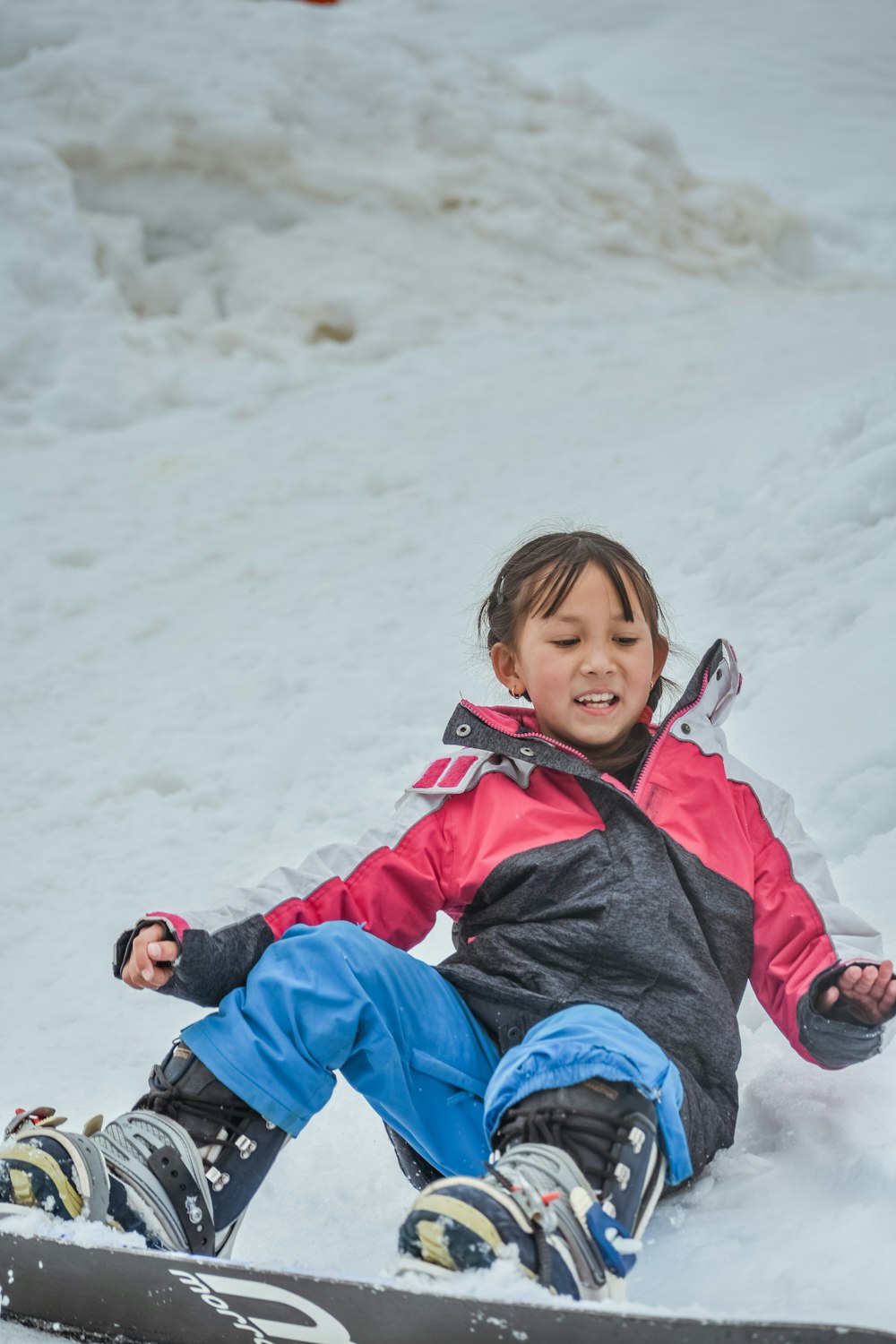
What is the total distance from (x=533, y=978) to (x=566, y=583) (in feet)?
2.36

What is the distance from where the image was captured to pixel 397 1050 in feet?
5.94

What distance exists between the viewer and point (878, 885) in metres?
2.51

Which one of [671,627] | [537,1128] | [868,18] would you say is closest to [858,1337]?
[537,1128]

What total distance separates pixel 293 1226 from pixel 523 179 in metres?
7.30

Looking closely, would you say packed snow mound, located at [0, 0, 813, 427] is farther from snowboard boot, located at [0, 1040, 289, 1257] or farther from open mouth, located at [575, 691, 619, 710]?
snowboard boot, located at [0, 1040, 289, 1257]

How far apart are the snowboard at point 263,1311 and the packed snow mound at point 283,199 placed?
5.00 meters

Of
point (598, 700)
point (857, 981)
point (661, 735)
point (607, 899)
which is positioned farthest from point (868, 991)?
point (598, 700)

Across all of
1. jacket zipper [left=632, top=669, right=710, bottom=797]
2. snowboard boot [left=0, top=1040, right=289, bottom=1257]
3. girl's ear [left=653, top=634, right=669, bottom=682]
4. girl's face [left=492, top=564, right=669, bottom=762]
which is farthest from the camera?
girl's ear [left=653, top=634, right=669, bottom=682]

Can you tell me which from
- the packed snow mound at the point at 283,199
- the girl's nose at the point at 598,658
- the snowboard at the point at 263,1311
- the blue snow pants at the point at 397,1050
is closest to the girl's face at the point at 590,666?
the girl's nose at the point at 598,658

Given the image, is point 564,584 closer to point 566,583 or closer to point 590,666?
point 566,583

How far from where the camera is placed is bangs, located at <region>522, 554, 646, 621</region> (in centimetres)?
229

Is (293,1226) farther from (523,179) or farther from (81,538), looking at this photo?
(523,179)

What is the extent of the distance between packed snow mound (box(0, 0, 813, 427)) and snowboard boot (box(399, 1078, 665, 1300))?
5035 mm

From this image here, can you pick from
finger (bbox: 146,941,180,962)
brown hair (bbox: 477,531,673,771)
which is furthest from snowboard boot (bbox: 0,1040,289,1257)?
brown hair (bbox: 477,531,673,771)
